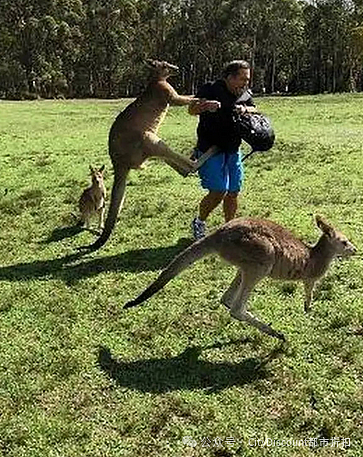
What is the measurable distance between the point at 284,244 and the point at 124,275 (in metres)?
2.07

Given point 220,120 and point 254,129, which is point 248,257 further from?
point 220,120

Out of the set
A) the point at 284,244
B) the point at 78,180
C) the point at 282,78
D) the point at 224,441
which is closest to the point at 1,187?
the point at 78,180

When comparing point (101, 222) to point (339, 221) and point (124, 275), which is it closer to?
point (124, 275)

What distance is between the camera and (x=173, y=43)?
50625 mm

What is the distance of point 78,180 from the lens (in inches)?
429

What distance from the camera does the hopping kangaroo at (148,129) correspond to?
6.68 meters

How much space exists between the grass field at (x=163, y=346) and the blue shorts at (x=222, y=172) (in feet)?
2.49

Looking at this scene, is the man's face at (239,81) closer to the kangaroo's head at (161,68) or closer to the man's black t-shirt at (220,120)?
the man's black t-shirt at (220,120)

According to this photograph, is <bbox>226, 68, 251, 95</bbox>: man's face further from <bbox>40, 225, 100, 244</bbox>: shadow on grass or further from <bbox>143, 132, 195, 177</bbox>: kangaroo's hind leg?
<bbox>40, 225, 100, 244</bbox>: shadow on grass

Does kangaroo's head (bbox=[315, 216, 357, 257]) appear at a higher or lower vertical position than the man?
lower

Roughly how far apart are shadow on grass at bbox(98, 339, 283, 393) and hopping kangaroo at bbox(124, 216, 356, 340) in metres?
0.33

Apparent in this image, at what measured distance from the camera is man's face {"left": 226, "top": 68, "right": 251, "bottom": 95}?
21.3 ft

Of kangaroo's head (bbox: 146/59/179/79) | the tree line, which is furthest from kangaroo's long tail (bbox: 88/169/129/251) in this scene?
the tree line

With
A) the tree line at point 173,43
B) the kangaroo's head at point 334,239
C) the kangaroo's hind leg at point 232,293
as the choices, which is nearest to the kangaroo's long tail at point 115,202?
the kangaroo's hind leg at point 232,293
